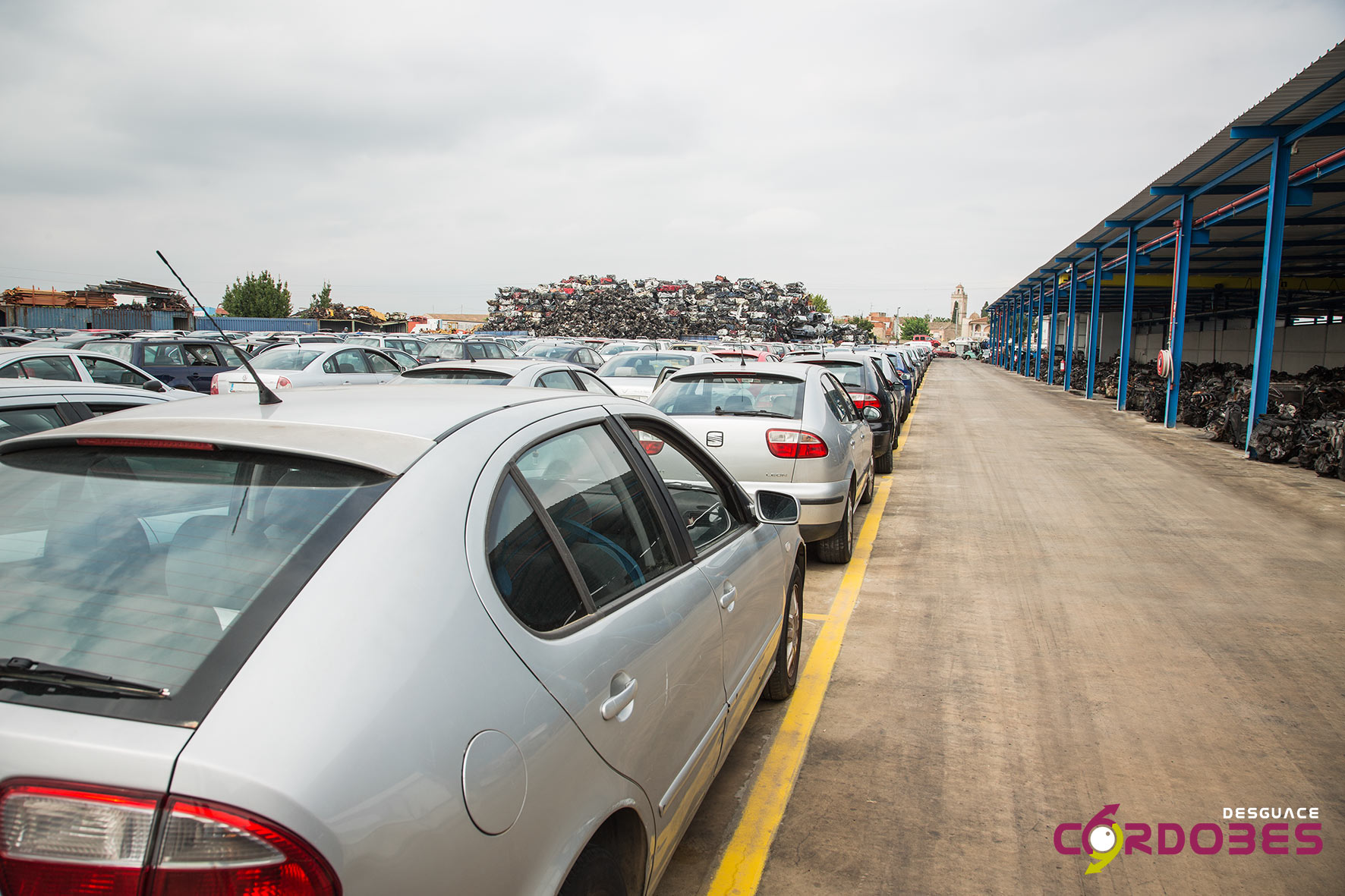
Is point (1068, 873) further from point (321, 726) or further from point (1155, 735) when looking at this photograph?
point (321, 726)

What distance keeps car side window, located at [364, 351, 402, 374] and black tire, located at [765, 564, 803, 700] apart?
12.5 metres

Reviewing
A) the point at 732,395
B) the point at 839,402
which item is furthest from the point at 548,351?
the point at 732,395

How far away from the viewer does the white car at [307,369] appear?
1280 cm

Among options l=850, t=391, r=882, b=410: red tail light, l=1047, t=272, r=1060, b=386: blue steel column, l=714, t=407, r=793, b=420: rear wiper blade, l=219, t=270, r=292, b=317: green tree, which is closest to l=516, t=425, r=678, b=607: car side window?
l=714, t=407, r=793, b=420: rear wiper blade

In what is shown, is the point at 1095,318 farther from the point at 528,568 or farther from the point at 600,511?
the point at 528,568

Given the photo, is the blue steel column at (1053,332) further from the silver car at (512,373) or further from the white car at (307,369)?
the silver car at (512,373)

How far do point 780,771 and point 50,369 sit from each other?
9.97 meters

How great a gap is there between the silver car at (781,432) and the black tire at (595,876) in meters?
4.23

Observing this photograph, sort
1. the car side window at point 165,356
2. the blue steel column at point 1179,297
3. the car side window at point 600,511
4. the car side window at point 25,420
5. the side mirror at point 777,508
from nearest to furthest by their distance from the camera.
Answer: the car side window at point 600,511 → the side mirror at point 777,508 → the car side window at point 25,420 → the car side window at point 165,356 → the blue steel column at point 1179,297

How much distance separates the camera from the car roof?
184 centimetres

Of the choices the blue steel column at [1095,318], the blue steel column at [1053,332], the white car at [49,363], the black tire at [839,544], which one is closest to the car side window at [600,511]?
the black tire at [839,544]

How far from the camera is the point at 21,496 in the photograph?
1.94 m

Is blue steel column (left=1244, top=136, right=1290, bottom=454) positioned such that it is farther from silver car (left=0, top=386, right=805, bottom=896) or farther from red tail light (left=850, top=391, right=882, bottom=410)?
silver car (left=0, top=386, right=805, bottom=896)

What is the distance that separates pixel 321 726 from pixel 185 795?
7.8 inches
